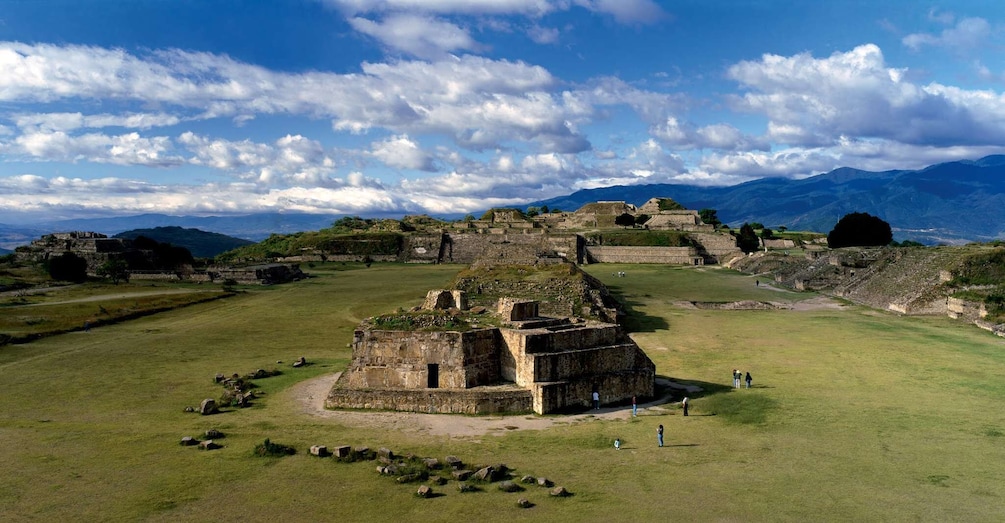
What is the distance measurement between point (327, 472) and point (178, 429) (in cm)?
583

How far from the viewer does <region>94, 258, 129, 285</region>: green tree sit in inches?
2272

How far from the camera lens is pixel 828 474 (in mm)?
13453

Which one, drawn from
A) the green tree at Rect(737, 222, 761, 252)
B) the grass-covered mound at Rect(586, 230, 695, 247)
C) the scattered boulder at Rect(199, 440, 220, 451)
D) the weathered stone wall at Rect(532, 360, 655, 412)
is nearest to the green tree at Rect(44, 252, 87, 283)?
the scattered boulder at Rect(199, 440, 220, 451)

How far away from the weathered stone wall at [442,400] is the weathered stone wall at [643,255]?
227 feet

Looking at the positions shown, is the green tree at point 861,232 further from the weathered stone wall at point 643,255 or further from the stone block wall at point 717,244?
the weathered stone wall at point 643,255

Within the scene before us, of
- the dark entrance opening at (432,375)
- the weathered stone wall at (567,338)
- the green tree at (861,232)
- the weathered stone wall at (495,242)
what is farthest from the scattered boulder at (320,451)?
the green tree at (861,232)

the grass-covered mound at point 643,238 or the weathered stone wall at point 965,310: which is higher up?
the grass-covered mound at point 643,238

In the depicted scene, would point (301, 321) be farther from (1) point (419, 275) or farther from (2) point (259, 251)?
(2) point (259, 251)

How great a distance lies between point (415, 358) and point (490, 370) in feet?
8.19

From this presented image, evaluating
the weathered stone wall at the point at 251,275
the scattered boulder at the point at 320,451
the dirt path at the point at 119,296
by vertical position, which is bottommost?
the scattered boulder at the point at 320,451

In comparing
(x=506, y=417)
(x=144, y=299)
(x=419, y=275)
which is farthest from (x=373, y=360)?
(x=419, y=275)

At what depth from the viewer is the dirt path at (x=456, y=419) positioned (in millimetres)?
17172

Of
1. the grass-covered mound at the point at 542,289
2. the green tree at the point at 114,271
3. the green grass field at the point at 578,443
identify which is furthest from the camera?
the green tree at the point at 114,271

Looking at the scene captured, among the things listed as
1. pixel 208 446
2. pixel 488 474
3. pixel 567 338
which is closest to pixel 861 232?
pixel 567 338
